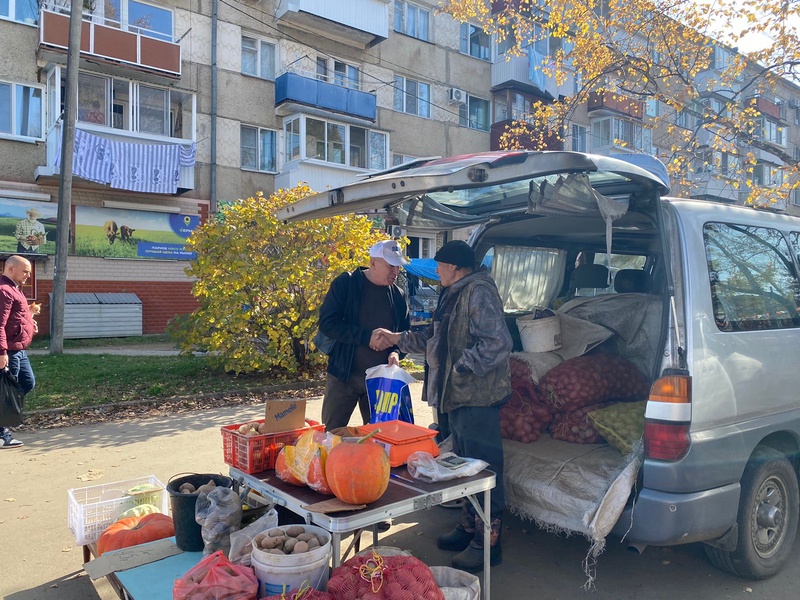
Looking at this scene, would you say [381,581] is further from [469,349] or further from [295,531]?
[469,349]

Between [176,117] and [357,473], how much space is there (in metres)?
19.1

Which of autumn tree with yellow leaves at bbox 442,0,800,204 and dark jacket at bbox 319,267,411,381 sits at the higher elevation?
autumn tree with yellow leaves at bbox 442,0,800,204

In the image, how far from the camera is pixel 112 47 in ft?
56.0

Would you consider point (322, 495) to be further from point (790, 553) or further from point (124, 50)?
point (124, 50)

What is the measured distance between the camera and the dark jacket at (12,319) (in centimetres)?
620

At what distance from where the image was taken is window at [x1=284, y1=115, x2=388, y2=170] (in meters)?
21.2

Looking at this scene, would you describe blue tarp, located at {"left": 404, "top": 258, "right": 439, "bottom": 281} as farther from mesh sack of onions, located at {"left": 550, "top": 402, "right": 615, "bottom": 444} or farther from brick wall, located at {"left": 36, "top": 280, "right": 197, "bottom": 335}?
mesh sack of onions, located at {"left": 550, "top": 402, "right": 615, "bottom": 444}

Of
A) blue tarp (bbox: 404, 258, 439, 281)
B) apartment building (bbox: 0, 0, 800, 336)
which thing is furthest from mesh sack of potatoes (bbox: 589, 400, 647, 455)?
blue tarp (bbox: 404, 258, 439, 281)

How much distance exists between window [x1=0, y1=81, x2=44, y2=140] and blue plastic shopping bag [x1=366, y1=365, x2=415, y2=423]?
16601mm

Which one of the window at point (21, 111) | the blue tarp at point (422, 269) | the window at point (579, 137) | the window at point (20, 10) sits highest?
the window at point (579, 137)

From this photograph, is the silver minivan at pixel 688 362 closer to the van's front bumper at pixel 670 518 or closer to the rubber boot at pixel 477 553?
the van's front bumper at pixel 670 518

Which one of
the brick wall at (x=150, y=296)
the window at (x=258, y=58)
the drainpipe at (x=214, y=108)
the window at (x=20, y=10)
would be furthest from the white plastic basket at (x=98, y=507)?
the window at (x=258, y=58)

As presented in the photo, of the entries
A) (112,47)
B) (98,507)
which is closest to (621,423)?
(98,507)

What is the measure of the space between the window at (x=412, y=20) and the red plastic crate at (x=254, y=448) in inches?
Answer: 920
